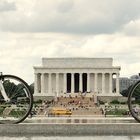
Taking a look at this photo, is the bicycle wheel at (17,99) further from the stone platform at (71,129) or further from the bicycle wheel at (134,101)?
the bicycle wheel at (134,101)

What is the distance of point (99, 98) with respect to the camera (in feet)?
389

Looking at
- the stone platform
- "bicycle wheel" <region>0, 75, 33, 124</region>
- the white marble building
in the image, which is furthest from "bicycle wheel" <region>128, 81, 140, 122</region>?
the white marble building

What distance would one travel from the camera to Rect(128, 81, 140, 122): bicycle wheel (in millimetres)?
9953

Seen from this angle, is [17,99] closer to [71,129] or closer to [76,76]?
[71,129]

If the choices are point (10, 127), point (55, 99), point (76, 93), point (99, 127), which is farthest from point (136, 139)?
point (76, 93)

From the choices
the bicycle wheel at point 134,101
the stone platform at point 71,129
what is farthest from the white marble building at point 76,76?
the stone platform at point 71,129

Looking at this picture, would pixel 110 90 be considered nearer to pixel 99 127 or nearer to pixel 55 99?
pixel 55 99

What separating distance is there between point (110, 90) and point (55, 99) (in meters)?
16.3

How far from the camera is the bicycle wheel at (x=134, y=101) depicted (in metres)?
9.95

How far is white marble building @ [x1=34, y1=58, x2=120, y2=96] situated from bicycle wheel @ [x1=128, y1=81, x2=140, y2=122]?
110 m

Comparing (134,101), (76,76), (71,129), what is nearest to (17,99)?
(71,129)

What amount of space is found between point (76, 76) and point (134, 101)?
118090 mm

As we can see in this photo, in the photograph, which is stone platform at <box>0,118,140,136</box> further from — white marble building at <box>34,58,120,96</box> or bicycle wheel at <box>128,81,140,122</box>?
white marble building at <box>34,58,120,96</box>

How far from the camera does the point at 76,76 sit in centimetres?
12825
